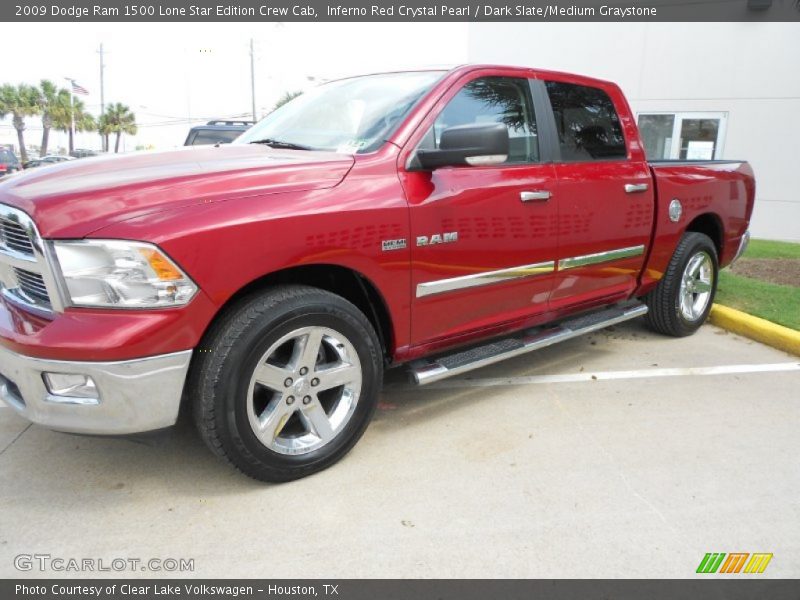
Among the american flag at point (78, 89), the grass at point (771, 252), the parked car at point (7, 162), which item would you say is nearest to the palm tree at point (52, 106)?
the american flag at point (78, 89)

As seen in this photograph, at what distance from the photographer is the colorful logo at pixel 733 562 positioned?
7.26 feet

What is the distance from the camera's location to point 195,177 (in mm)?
2395

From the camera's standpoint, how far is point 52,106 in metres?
63.8

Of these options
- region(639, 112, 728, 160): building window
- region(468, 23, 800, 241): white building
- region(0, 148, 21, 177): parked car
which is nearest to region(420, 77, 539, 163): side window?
region(639, 112, 728, 160): building window

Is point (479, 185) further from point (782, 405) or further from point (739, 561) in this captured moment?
point (782, 405)

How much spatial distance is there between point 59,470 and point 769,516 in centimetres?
319

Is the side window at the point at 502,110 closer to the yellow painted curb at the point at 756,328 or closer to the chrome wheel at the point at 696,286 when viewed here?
the chrome wheel at the point at 696,286

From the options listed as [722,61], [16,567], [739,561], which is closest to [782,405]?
[739,561]

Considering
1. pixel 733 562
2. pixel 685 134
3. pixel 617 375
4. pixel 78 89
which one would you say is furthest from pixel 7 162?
pixel 733 562

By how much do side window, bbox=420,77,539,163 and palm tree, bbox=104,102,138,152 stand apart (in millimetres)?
75200

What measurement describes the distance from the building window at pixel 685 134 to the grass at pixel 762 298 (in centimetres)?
658

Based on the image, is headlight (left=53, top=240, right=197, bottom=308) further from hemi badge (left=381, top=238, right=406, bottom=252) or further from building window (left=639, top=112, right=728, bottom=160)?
building window (left=639, top=112, right=728, bottom=160)

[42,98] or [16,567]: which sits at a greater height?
[42,98]

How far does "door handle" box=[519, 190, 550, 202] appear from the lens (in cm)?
328
